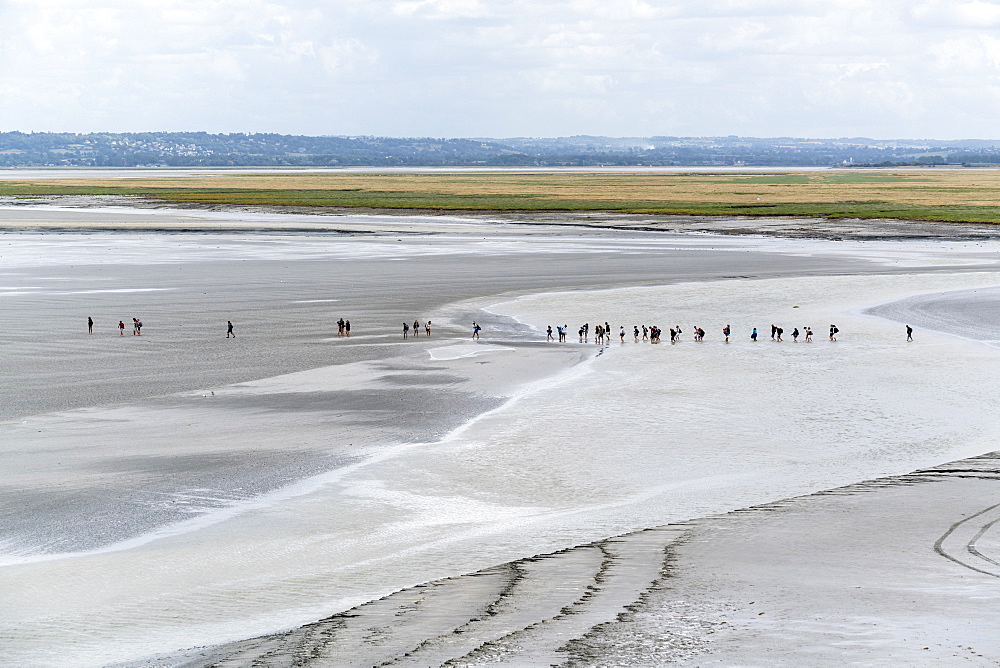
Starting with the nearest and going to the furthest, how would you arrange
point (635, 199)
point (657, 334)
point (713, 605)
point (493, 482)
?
point (713, 605), point (493, 482), point (657, 334), point (635, 199)

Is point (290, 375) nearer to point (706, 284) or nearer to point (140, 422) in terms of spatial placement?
point (140, 422)

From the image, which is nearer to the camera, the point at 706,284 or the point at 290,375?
the point at 290,375

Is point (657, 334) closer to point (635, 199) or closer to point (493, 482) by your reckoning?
point (493, 482)

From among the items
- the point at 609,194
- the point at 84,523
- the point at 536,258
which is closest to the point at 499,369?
the point at 84,523

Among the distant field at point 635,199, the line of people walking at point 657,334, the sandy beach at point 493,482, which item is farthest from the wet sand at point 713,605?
the distant field at point 635,199

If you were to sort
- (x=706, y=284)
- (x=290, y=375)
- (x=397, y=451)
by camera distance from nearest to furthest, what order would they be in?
1. (x=397, y=451)
2. (x=290, y=375)
3. (x=706, y=284)

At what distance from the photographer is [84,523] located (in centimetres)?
1853

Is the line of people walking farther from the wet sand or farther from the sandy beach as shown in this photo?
the wet sand

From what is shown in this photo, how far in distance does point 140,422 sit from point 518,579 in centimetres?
1315

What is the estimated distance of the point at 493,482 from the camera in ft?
69.7

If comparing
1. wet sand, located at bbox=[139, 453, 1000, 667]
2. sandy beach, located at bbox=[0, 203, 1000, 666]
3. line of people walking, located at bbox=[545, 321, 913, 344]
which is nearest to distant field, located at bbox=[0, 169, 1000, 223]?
sandy beach, located at bbox=[0, 203, 1000, 666]

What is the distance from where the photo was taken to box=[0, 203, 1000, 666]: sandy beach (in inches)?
540

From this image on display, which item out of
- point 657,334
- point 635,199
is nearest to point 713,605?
point 657,334

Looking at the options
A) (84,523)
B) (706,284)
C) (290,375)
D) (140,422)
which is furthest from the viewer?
(706,284)
